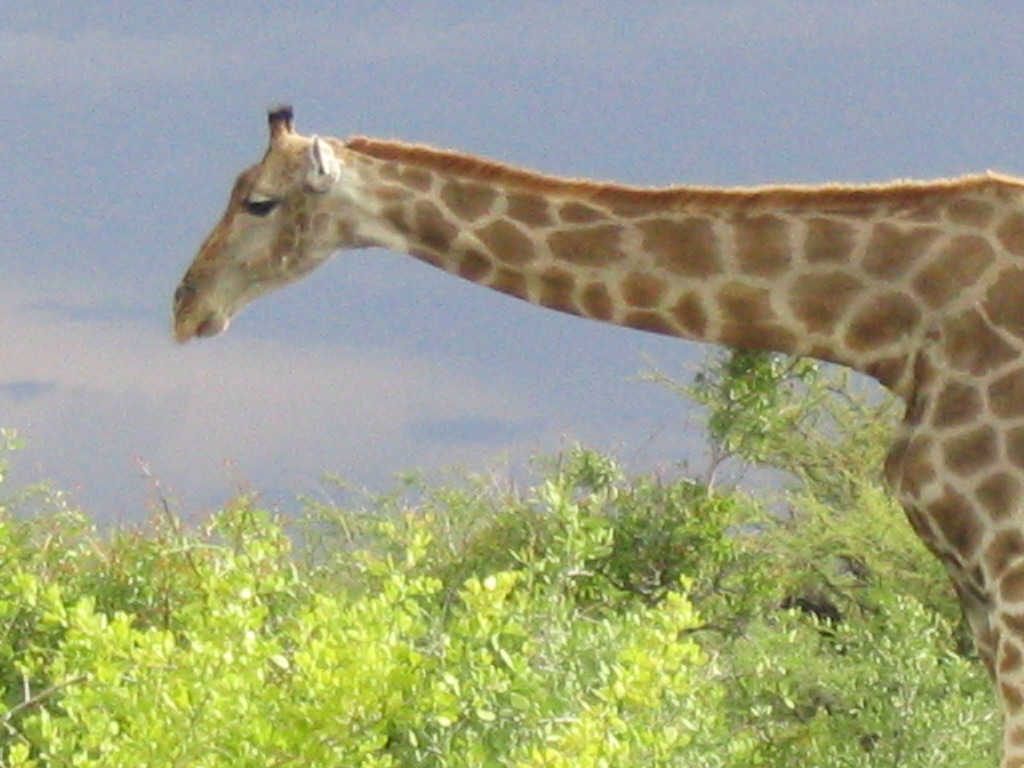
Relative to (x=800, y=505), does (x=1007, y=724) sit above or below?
above

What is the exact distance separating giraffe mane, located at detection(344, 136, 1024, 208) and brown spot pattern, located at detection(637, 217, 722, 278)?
0.09m

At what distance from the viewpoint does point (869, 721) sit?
10.9 m

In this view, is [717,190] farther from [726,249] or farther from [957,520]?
[957,520]

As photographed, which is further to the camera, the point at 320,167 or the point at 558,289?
the point at 320,167

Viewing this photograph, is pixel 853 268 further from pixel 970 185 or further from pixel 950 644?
pixel 950 644

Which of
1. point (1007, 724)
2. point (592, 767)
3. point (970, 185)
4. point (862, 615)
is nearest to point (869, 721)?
point (1007, 724)

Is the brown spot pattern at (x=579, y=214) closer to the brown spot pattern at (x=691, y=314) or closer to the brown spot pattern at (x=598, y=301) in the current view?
the brown spot pattern at (x=598, y=301)

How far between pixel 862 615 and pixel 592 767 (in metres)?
9.78

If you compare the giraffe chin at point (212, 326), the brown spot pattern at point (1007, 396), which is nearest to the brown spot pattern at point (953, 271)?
the brown spot pattern at point (1007, 396)

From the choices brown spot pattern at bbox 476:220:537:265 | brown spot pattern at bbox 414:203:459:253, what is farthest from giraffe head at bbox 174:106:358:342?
brown spot pattern at bbox 476:220:537:265

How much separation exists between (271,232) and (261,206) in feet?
0.45

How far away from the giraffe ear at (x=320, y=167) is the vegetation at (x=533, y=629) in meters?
1.54

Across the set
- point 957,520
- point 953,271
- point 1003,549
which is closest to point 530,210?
point 953,271

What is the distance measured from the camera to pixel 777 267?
9312mm
